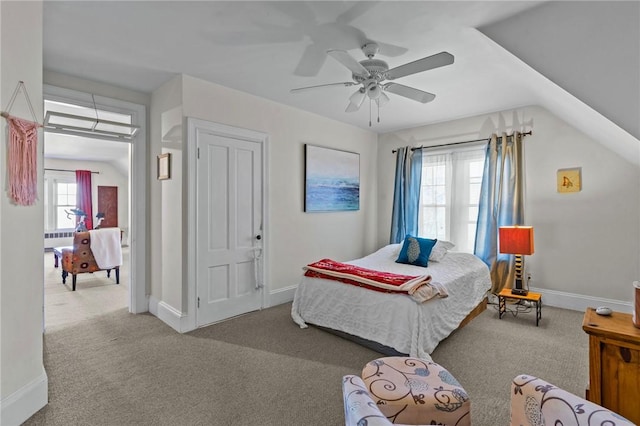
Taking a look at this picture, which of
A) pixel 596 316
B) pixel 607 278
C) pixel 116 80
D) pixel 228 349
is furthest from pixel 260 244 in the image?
pixel 607 278

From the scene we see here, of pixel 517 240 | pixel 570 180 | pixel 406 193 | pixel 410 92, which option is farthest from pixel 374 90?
pixel 570 180

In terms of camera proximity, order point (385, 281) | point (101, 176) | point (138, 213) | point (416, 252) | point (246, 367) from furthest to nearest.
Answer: point (101, 176), point (416, 252), point (138, 213), point (385, 281), point (246, 367)

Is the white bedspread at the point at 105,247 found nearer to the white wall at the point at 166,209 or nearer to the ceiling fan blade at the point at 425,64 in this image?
the white wall at the point at 166,209

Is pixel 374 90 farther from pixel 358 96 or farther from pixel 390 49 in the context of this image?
pixel 390 49

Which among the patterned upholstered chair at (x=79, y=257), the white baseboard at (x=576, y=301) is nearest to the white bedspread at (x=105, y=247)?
the patterned upholstered chair at (x=79, y=257)

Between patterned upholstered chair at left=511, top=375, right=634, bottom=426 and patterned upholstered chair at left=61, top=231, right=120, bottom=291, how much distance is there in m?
5.58

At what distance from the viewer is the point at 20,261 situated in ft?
6.27

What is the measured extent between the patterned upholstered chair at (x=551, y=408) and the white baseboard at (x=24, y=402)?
2595 millimetres

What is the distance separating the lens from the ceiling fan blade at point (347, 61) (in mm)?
2098

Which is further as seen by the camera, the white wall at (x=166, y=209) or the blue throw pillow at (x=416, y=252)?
the blue throw pillow at (x=416, y=252)

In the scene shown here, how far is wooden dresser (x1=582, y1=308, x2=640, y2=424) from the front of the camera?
1476 mm

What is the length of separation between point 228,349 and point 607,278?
423 cm

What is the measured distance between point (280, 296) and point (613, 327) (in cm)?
328

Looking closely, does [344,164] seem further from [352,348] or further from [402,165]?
[352,348]
